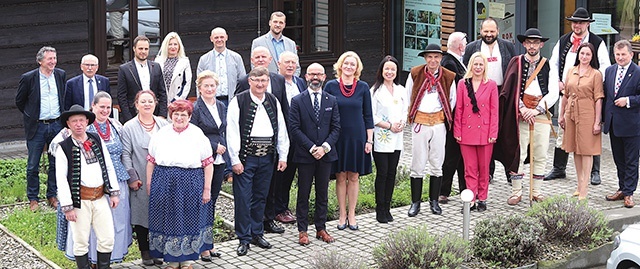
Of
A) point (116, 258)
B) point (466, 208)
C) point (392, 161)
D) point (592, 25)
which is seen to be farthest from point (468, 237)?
point (592, 25)

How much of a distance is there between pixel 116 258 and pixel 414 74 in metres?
4.07

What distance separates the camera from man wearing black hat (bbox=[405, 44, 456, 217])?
12.4 metres

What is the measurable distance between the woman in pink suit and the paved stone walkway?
0.44 meters

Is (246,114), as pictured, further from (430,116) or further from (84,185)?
(430,116)

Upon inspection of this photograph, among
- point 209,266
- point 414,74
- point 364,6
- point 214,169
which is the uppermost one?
point 364,6

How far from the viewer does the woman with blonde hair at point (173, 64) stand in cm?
1314

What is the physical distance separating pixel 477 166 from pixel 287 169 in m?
2.24

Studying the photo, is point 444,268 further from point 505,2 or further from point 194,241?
point 505,2

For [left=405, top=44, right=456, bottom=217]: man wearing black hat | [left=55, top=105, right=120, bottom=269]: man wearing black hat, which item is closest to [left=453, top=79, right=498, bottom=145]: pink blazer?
[left=405, top=44, right=456, bottom=217]: man wearing black hat

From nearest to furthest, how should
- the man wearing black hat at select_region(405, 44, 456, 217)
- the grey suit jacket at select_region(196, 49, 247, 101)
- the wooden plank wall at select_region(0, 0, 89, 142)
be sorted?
1. the man wearing black hat at select_region(405, 44, 456, 217)
2. the grey suit jacket at select_region(196, 49, 247, 101)
3. the wooden plank wall at select_region(0, 0, 89, 142)

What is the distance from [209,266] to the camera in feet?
35.2

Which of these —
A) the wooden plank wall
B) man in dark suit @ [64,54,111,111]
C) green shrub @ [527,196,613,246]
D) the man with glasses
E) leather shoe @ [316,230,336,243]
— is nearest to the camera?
the man with glasses

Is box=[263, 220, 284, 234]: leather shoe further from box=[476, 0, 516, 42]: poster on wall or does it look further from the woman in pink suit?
box=[476, 0, 516, 42]: poster on wall

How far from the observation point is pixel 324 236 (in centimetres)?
1152
